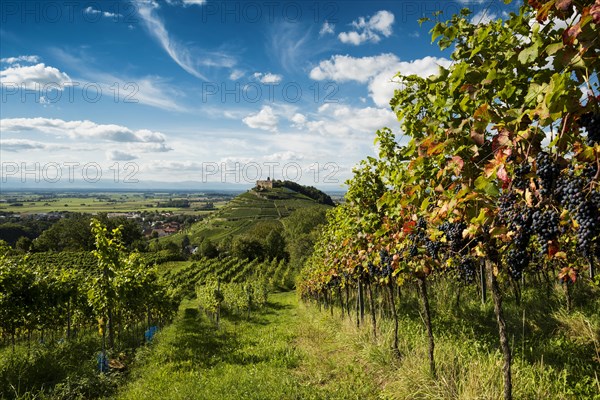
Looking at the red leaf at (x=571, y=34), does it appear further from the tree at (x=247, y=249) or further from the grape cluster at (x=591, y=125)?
the tree at (x=247, y=249)

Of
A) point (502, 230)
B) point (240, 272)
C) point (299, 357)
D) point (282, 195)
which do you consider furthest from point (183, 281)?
point (282, 195)

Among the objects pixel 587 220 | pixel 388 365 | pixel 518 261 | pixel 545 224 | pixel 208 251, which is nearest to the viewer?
pixel 587 220

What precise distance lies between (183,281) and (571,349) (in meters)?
53.0

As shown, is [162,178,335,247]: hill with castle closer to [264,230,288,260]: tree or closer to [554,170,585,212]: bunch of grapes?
[264,230,288,260]: tree

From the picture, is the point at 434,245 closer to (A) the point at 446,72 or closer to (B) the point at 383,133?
(A) the point at 446,72

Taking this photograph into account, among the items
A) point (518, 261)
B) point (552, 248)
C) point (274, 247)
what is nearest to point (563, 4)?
point (552, 248)

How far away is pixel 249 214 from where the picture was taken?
145625 millimetres

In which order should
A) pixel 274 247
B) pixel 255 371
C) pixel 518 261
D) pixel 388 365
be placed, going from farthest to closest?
pixel 274 247
pixel 255 371
pixel 388 365
pixel 518 261

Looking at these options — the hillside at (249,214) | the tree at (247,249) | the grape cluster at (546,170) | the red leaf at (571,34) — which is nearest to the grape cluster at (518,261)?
the grape cluster at (546,170)

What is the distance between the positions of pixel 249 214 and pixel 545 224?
14553 centimetres

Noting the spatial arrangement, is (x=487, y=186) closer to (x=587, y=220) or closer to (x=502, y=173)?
(x=502, y=173)

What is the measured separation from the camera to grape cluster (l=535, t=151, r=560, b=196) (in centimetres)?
190

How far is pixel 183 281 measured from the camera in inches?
2090

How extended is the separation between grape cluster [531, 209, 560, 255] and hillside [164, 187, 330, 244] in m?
100
